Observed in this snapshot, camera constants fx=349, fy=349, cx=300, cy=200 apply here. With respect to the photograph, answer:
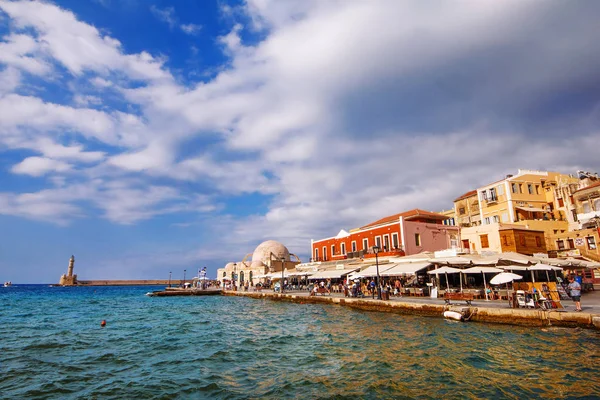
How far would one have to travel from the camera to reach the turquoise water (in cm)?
789

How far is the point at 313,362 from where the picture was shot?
1024 cm

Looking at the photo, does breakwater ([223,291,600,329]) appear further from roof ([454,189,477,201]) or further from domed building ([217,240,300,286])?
domed building ([217,240,300,286])

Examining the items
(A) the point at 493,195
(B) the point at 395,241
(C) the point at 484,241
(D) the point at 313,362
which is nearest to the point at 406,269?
(B) the point at 395,241

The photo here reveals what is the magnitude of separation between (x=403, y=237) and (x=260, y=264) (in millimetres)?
38920

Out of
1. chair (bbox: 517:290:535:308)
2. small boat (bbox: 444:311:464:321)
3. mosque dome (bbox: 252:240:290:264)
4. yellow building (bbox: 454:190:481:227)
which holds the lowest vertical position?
small boat (bbox: 444:311:464:321)

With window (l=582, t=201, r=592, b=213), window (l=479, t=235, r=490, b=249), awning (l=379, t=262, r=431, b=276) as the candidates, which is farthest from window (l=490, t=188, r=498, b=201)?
awning (l=379, t=262, r=431, b=276)

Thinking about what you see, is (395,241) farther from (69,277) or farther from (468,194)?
(69,277)

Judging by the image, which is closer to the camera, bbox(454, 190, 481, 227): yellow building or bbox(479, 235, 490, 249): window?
bbox(479, 235, 490, 249): window

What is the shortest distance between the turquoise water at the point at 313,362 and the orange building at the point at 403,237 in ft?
46.1

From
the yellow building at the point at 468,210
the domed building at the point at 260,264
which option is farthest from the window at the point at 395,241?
the domed building at the point at 260,264

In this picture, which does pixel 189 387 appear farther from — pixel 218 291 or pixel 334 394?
pixel 218 291

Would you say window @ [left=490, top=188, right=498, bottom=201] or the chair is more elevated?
window @ [left=490, top=188, right=498, bottom=201]

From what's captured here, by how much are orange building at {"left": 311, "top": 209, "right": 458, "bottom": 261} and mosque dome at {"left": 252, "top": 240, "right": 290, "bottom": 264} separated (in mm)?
28356

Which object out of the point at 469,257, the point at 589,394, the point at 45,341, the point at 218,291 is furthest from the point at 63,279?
the point at 589,394
